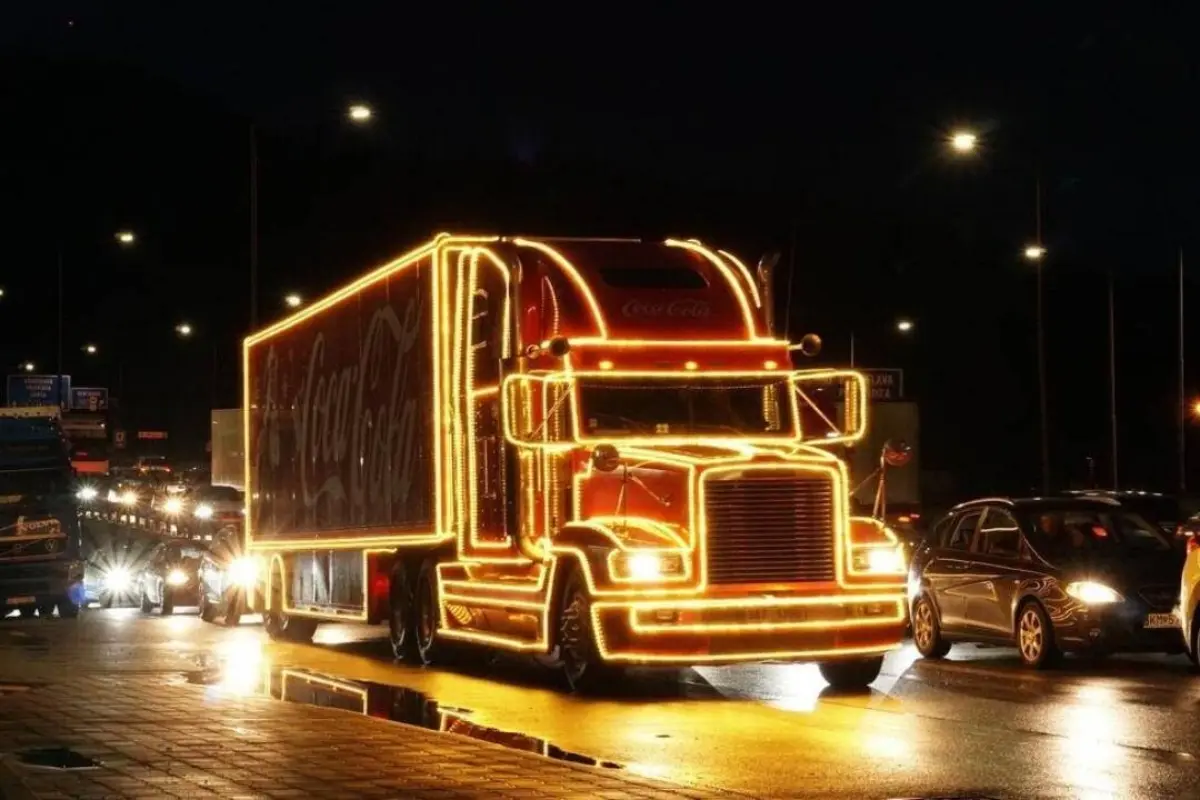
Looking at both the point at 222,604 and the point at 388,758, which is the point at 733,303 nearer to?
the point at 388,758

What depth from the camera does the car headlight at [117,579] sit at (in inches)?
1713

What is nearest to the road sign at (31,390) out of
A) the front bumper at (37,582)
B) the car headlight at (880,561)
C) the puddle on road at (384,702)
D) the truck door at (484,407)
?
the front bumper at (37,582)

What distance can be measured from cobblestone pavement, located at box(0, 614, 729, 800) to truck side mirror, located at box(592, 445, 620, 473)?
131 inches

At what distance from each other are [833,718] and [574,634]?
2.85m

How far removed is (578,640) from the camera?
17.6 m

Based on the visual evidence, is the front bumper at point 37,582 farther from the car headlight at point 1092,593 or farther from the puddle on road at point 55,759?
the puddle on road at point 55,759

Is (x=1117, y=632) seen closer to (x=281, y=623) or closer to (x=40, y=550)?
(x=281, y=623)

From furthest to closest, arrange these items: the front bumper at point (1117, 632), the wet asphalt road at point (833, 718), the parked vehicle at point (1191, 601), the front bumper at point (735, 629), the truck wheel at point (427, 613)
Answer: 1. the truck wheel at point (427, 613)
2. the front bumper at point (1117, 632)
3. the parked vehicle at point (1191, 601)
4. the front bumper at point (735, 629)
5. the wet asphalt road at point (833, 718)

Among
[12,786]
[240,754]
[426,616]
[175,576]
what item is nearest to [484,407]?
[426,616]

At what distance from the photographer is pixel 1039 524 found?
21031mm

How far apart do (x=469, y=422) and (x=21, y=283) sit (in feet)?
388

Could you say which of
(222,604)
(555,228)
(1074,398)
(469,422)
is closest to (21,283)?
(555,228)

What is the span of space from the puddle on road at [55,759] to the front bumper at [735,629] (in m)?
5.71

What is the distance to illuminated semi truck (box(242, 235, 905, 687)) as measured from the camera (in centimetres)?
1709
